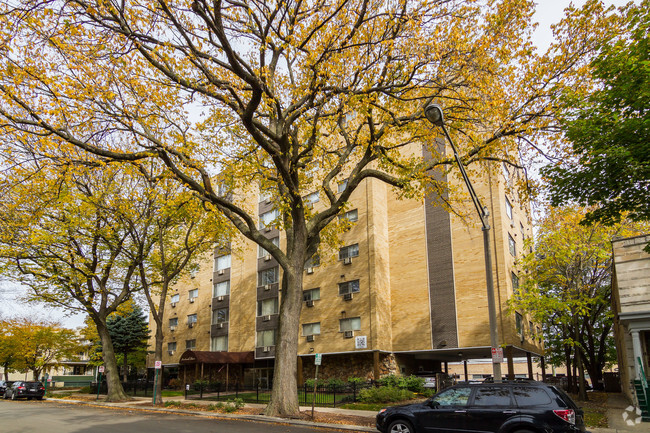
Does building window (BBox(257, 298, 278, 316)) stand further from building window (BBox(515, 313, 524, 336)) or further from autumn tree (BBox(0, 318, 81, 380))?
autumn tree (BBox(0, 318, 81, 380))

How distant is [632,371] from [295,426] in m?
14.7

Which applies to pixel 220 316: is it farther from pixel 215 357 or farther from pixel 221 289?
pixel 215 357

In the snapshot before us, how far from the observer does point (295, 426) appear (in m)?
13.9

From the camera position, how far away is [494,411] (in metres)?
→ 9.37

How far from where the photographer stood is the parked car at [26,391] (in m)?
33.1

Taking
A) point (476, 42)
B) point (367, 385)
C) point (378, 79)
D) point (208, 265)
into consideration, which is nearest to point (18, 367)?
point (208, 265)

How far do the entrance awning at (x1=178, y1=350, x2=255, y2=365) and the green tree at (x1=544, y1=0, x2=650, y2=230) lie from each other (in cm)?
2814

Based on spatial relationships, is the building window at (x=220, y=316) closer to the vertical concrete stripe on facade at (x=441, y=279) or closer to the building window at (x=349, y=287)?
the building window at (x=349, y=287)

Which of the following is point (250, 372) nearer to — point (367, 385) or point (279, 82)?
point (367, 385)

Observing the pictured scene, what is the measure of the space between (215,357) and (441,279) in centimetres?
1849

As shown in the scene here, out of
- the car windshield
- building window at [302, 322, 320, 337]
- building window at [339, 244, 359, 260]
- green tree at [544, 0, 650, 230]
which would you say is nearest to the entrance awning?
building window at [302, 322, 320, 337]

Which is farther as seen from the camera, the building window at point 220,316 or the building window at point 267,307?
the building window at point 220,316

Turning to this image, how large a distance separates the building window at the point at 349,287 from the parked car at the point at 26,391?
2413 centimetres

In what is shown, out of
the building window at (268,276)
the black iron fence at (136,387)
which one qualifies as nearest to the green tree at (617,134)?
the building window at (268,276)
